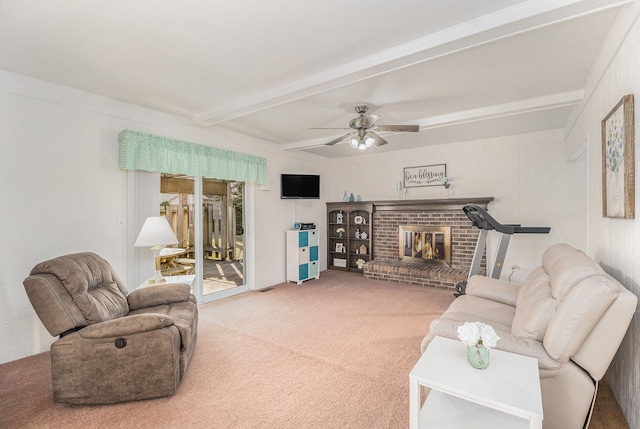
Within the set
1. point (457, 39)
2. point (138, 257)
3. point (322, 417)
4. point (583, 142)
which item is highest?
point (457, 39)

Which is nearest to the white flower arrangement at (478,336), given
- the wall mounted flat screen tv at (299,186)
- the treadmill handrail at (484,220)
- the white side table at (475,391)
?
the white side table at (475,391)

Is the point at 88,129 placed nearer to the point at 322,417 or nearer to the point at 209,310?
the point at 209,310

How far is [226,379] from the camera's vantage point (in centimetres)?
240

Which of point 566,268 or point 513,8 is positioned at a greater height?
point 513,8

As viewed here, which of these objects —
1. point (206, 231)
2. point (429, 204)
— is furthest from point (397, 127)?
point (206, 231)

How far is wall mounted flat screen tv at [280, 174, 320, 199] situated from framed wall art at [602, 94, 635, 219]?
4.26 m

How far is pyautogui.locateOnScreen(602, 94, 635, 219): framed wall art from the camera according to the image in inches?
68.6

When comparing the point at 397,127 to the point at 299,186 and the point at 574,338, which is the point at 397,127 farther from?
the point at 299,186

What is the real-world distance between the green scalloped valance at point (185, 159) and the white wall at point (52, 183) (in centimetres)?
17

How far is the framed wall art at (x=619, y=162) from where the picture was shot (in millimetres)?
1742

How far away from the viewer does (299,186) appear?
5.75 meters

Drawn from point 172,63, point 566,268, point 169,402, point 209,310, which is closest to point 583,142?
point 566,268

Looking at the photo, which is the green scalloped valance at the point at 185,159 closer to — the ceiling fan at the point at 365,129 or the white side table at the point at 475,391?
the ceiling fan at the point at 365,129

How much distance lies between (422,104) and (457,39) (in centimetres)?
147
